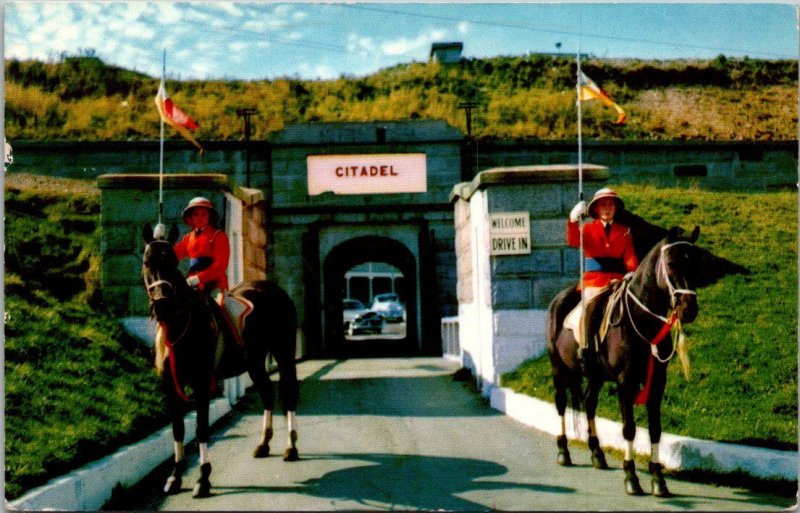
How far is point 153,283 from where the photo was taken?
6465 mm

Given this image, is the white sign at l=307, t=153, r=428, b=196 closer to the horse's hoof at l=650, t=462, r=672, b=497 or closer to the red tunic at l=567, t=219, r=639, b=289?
the red tunic at l=567, t=219, r=639, b=289

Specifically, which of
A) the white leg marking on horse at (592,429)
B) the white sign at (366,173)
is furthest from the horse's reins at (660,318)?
the white sign at (366,173)

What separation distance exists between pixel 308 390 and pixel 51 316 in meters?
3.73

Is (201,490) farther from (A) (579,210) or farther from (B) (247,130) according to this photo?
(B) (247,130)

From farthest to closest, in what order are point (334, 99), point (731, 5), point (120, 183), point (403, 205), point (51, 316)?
point (334, 99), point (403, 205), point (120, 183), point (51, 316), point (731, 5)

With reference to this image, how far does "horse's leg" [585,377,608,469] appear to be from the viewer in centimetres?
746

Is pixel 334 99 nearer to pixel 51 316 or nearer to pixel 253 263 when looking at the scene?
pixel 253 263

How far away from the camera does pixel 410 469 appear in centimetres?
738

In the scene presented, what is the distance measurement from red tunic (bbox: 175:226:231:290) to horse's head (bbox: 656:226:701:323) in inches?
160

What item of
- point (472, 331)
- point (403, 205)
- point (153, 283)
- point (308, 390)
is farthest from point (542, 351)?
point (403, 205)

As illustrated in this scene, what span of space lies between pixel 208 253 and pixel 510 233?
4.68 meters

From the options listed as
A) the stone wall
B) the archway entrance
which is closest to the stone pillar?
the stone wall

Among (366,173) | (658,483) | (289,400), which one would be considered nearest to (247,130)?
(366,173)

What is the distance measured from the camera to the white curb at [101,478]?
5758 mm
